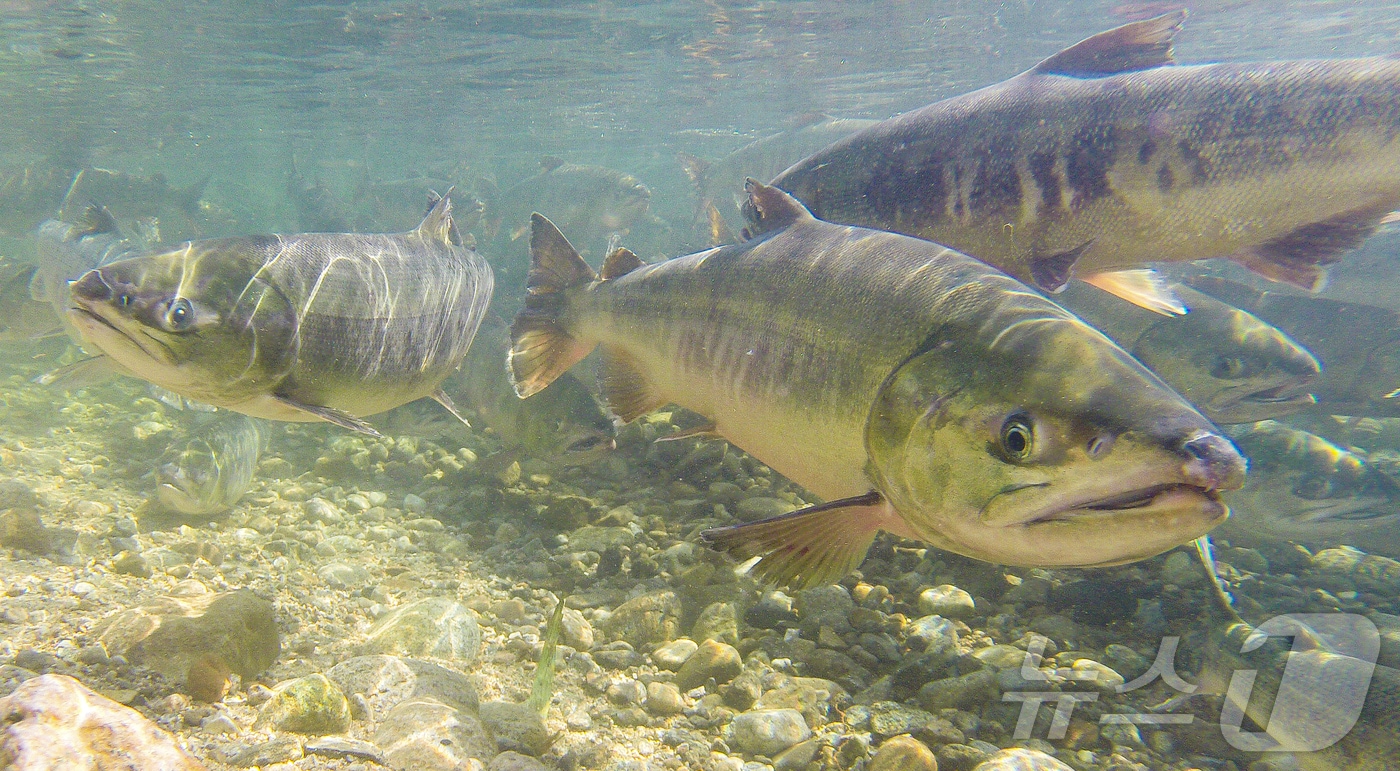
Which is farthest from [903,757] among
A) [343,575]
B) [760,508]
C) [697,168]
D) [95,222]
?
[697,168]

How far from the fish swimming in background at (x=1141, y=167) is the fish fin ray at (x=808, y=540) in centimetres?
226

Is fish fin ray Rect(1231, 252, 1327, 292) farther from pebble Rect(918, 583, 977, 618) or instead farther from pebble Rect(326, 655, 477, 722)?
pebble Rect(326, 655, 477, 722)

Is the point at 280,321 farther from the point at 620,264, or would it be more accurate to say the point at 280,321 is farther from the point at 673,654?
the point at 673,654

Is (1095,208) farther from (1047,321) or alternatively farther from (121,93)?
(121,93)

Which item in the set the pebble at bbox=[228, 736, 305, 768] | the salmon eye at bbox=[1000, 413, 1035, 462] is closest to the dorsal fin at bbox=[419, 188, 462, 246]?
the pebble at bbox=[228, 736, 305, 768]

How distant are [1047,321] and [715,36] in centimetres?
2348

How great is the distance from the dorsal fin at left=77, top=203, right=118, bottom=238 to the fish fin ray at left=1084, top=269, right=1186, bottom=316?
10190 mm

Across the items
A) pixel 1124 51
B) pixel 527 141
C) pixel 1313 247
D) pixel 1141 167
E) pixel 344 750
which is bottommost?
pixel 527 141

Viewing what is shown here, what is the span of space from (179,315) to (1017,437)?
3.31m

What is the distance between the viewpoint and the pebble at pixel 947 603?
329cm

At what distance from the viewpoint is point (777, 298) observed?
2783mm

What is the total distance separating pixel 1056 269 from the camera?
142 inches

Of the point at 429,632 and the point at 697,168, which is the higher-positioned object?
the point at 697,168

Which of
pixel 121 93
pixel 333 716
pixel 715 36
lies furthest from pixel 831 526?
pixel 121 93
